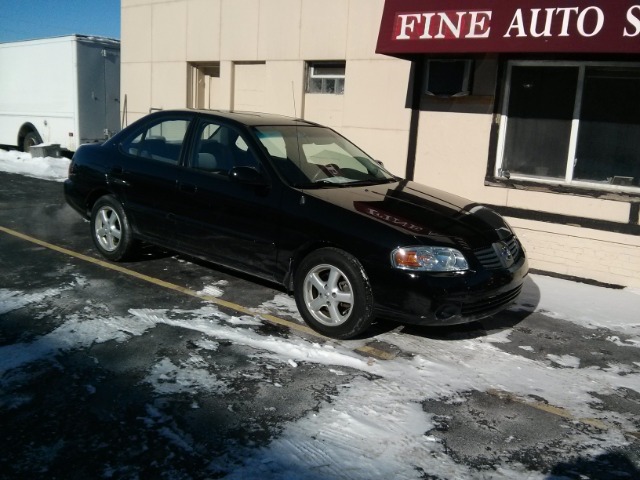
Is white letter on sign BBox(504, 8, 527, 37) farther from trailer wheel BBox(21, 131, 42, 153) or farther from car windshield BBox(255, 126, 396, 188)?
trailer wheel BBox(21, 131, 42, 153)

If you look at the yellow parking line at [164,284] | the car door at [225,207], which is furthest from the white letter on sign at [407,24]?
the yellow parking line at [164,284]

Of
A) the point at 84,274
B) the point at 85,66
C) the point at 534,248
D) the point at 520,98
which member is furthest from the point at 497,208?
the point at 85,66

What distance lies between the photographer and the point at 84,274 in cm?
605

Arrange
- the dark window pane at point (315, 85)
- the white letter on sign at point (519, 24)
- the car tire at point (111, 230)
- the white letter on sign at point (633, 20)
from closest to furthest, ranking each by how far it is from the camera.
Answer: the white letter on sign at point (633, 20) < the car tire at point (111, 230) < the white letter on sign at point (519, 24) < the dark window pane at point (315, 85)

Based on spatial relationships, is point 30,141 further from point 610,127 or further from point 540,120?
point 610,127

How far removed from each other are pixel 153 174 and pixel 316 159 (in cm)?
164

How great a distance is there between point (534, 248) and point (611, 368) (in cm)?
323

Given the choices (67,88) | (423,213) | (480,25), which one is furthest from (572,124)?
(67,88)

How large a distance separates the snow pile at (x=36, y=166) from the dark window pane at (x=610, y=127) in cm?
1044

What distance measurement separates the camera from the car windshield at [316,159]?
16.9ft

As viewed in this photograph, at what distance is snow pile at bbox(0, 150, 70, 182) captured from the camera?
13.5m

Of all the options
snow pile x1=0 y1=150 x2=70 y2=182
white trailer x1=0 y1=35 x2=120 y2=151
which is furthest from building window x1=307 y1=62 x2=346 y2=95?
white trailer x1=0 y1=35 x2=120 y2=151

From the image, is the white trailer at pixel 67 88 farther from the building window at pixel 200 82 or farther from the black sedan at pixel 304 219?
the black sedan at pixel 304 219

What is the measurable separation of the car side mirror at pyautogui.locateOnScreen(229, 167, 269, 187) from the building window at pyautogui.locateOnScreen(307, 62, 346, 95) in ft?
16.6
